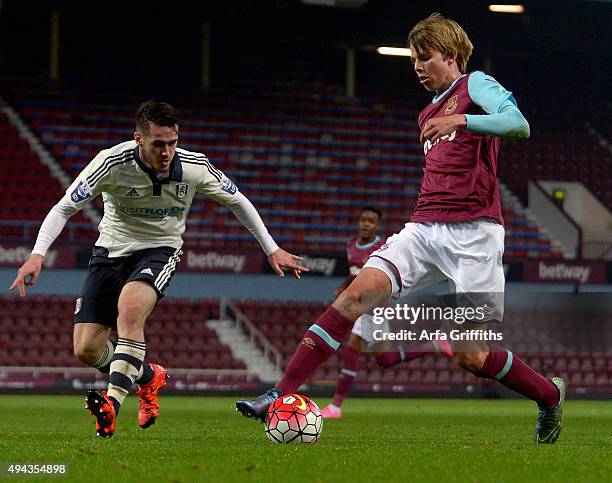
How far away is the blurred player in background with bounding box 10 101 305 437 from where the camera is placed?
6.63 metres

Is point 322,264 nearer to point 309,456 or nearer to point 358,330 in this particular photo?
point 358,330

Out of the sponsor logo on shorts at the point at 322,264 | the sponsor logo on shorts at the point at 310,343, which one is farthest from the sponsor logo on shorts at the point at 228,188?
the sponsor logo on shorts at the point at 322,264

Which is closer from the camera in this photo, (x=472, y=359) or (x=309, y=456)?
(x=309, y=456)

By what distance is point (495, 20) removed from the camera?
26250mm

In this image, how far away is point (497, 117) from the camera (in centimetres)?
561

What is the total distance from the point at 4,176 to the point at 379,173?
7931 millimetres

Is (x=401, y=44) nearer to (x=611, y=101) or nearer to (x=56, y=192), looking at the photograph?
(x=611, y=101)

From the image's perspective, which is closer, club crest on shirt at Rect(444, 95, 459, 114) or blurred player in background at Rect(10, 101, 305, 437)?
club crest on shirt at Rect(444, 95, 459, 114)

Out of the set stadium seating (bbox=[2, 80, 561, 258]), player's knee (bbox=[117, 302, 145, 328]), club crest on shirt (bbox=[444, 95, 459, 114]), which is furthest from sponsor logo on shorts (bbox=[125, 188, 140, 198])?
stadium seating (bbox=[2, 80, 561, 258])

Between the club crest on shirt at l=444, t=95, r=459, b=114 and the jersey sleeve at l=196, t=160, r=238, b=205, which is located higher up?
the club crest on shirt at l=444, t=95, r=459, b=114

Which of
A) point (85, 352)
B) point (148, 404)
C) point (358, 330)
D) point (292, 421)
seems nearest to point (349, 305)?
point (292, 421)

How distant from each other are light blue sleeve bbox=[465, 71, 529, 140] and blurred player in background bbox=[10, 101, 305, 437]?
155 centimetres

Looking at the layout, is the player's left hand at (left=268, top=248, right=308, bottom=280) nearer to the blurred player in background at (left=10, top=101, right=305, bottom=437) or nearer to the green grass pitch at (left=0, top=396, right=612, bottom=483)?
the blurred player in background at (left=10, top=101, right=305, bottom=437)

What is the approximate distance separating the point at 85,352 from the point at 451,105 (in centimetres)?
284
